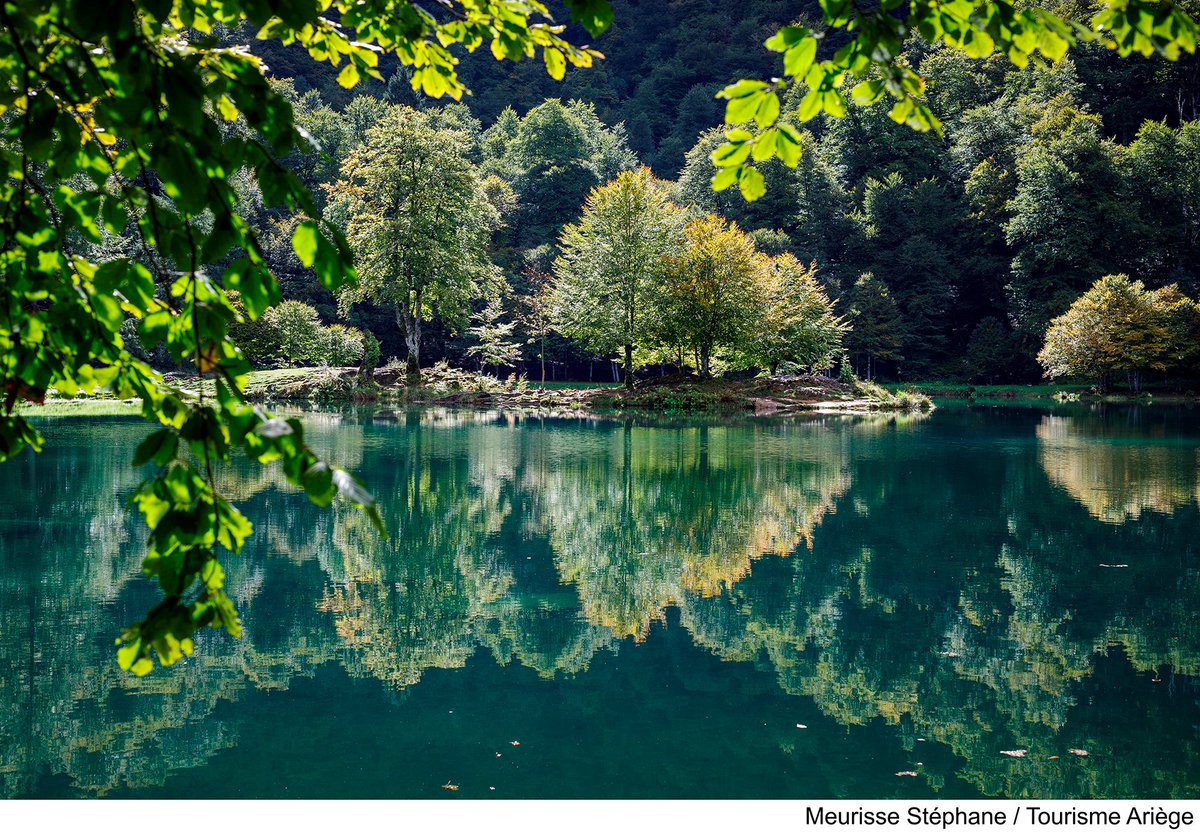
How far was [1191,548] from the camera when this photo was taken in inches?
359

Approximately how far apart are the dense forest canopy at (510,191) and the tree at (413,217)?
0.14 meters

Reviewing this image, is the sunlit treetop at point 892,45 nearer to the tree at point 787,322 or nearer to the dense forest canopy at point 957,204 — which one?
the tree at point 787,322

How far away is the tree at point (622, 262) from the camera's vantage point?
35156 millimetres

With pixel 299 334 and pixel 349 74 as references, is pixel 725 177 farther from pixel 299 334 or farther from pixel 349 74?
pixel 299 334

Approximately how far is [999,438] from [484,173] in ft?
153

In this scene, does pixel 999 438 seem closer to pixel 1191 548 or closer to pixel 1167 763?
pixel 1191 548

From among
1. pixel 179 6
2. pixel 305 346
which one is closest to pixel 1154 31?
pixel 179 6

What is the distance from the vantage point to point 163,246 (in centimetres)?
186

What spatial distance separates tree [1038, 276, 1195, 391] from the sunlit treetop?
45.3 m

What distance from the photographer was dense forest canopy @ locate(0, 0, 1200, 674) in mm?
1802

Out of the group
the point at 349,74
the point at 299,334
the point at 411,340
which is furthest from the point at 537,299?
the point at 349,74

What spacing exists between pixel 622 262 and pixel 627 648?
30.1 metres

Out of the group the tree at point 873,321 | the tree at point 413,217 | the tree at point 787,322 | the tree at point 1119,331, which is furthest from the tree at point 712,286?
the tree at point 1119,331

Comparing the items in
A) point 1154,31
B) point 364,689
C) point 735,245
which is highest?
point 735,245
